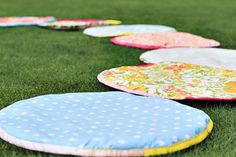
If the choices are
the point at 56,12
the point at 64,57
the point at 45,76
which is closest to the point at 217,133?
the point at 45,76

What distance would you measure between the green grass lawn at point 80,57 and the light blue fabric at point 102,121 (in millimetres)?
72

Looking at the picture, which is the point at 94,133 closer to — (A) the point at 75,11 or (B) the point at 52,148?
(B) the point at 52,148

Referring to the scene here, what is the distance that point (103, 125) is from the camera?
172cm

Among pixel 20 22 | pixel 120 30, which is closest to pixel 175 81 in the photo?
pixel 120 30

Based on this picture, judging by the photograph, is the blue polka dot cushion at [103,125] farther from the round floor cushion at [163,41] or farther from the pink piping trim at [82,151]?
the round floor cushion at [163,41]

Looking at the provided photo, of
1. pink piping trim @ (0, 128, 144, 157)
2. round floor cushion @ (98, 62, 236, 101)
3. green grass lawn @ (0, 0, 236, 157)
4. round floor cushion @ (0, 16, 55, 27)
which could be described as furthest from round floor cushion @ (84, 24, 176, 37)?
pink piping trim @ (0, 128, 144, 157)

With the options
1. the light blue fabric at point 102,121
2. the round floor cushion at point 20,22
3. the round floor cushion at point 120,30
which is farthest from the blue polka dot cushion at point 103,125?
the round floor cushion at point 20,22

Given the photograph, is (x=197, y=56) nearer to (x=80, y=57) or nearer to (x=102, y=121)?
(x=80, y=57)

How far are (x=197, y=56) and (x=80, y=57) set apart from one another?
0.80 m

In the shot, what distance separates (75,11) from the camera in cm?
657

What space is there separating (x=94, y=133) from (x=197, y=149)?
1.15ft

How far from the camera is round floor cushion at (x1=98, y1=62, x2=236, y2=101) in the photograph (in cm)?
220

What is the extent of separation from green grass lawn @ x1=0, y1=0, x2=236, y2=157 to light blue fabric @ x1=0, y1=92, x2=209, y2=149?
72mm

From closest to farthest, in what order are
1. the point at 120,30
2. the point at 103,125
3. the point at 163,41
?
the point at 103,125 → the point at 163,41 → the point at 120,30
